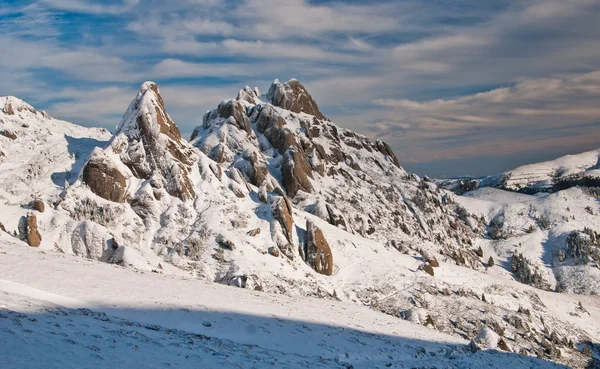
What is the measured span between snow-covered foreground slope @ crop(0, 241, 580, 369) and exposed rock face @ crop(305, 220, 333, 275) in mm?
20991

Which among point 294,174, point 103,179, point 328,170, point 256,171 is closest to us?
point 103,179

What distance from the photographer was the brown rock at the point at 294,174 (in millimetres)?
84938

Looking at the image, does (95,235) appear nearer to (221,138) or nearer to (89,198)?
(89,198)

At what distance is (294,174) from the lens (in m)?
85.4

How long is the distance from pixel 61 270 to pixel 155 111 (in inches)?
1495

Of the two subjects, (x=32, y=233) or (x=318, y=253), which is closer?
(x=32, y=233)

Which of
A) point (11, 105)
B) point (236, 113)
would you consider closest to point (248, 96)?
point (236, 113)

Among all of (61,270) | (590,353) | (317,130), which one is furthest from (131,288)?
(317,130)

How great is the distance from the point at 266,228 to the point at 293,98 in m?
66.0

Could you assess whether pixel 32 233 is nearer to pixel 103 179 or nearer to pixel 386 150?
pixel 103 179

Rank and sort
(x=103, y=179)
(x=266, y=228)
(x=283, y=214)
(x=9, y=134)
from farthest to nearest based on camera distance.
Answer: (x=9, y=134) → (x=283, y=214) → (x=266, y=228) → (x=103, y=179)

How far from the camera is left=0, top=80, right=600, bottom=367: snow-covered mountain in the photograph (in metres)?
50.0

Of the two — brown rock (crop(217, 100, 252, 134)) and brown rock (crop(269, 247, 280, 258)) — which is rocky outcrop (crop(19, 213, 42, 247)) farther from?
brown rock (crop(217, 100, 252, 134))

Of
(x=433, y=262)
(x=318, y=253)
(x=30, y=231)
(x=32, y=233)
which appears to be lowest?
(x=433, y=262)
